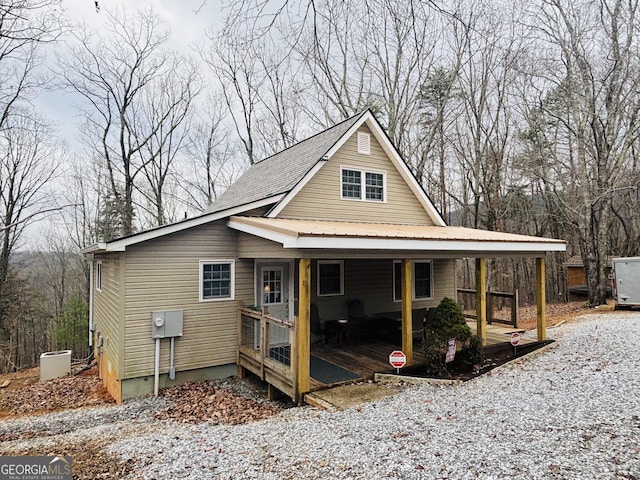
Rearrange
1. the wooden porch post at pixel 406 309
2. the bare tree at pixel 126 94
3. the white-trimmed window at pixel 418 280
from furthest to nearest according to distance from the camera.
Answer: the bare tree at pixel 126 94 < the white-trimmed window at pixel 418 280 < the wooden porch post at pixel 406 309

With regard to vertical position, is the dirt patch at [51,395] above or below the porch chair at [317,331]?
below

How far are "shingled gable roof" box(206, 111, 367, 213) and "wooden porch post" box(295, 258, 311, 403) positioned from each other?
10.8ft

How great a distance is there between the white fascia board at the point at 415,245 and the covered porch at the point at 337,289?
0.02 meters

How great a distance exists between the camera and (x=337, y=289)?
1134cm

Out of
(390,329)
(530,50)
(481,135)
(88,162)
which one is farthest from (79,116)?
(530,50)

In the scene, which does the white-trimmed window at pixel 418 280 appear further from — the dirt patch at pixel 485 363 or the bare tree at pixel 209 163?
the bare tree at pixel 209 163

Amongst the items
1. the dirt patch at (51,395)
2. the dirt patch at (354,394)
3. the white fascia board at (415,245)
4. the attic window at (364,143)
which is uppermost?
the attic window at (364,143)

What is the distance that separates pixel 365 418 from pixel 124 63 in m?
21.7

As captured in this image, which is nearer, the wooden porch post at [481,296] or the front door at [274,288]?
the wooden porch post at [481,296]

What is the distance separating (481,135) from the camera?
2044cm

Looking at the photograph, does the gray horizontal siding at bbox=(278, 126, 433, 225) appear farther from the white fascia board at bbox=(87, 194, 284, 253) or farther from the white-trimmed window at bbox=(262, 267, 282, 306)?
the white-trimmed window at bbox=(262, 267, 282, 306)

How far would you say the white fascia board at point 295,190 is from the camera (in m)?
9.53

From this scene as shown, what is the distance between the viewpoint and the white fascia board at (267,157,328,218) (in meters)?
9.53

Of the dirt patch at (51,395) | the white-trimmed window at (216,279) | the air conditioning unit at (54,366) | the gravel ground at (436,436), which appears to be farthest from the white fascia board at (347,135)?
the air conditioning unit at (54,366)
